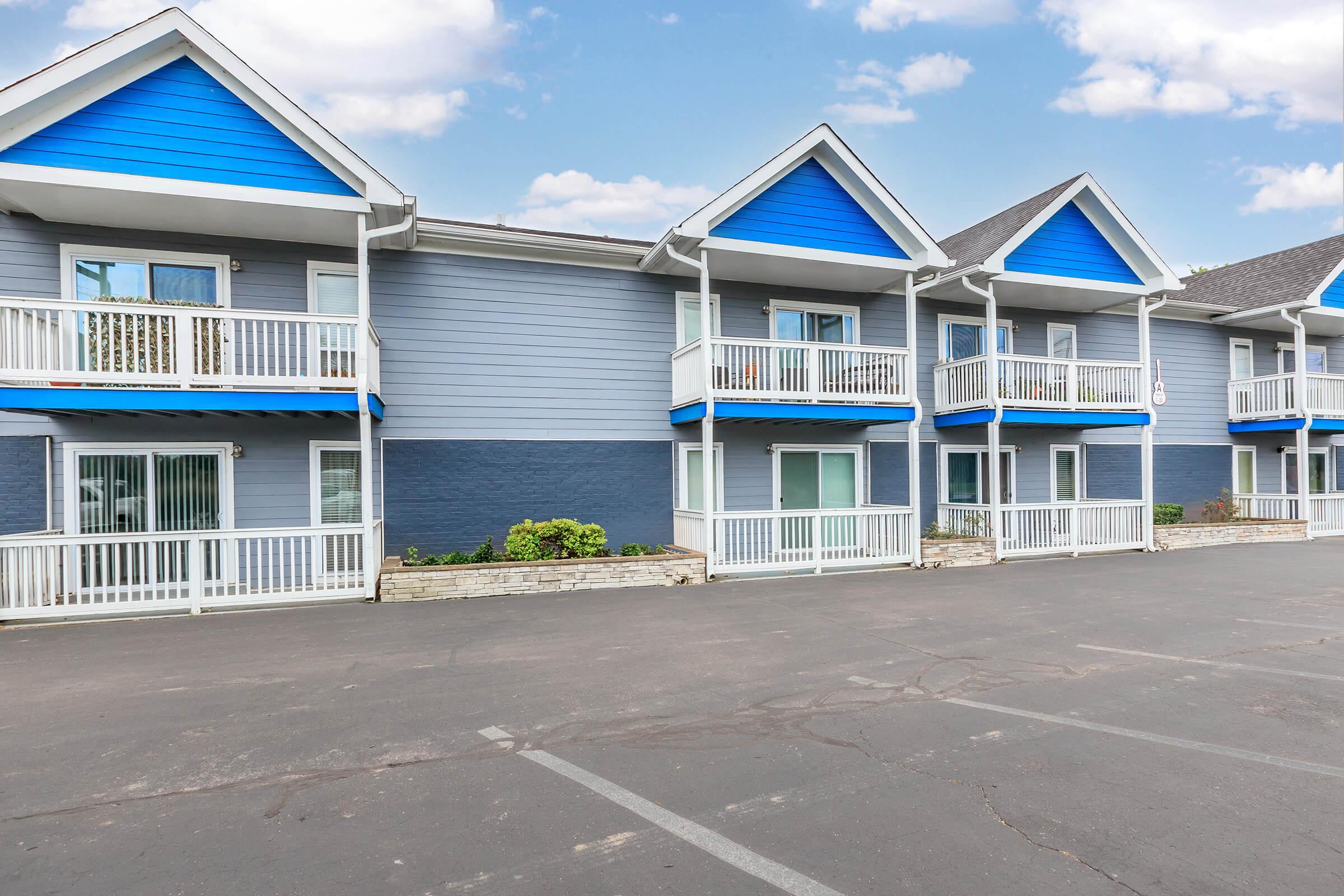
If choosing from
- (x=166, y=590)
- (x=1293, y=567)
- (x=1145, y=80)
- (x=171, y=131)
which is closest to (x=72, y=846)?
(x=166, y=590)

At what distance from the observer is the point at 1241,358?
18844 millimetres

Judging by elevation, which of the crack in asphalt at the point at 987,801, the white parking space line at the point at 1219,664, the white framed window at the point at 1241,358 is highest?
the white framed window at the point at 1241,358

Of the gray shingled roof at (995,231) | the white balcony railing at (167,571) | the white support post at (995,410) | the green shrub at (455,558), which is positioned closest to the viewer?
the white balcony railing at (167,571)

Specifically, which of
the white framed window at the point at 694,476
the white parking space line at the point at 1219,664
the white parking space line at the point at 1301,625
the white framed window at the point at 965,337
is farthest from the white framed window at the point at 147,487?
the white parking space line at the point at 1301,625

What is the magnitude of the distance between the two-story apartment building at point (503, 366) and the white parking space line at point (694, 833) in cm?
676

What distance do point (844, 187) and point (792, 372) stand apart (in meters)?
3.58

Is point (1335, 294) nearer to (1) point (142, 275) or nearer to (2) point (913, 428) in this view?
(2) point (913, 428)

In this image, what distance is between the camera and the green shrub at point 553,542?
35.8 feet

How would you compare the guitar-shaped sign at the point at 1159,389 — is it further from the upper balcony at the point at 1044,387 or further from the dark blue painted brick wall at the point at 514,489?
the dark blue painted brick wall at the point at 514,489

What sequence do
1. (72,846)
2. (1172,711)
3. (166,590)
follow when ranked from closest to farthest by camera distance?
1. (72,846)
2. (1172,711)
3. (166,590)

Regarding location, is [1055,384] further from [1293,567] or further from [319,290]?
[319,290]

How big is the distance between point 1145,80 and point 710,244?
23523mm

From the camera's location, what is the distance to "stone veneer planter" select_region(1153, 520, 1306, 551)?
15367 mm

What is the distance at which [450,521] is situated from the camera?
11852 millimetres
